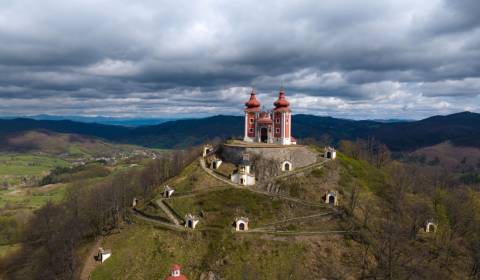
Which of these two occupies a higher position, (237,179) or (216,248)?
(237,179)

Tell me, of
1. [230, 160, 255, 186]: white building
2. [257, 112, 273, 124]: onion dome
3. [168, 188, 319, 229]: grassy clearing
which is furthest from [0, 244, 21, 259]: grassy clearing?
[257, 112, 273, 124]: onion dome

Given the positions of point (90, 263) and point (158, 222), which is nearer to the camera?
point (90, 263)

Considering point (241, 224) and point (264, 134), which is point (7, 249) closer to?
point (241, 224)

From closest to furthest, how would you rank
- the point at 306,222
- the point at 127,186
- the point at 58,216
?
the point at 306,222
the point at 58,216
the point at 127,186

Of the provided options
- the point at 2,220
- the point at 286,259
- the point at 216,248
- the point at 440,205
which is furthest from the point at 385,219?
the point at 2,220

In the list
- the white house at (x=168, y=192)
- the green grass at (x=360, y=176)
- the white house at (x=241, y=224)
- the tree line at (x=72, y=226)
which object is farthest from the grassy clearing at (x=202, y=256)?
the green grass at (x=360, y=176)

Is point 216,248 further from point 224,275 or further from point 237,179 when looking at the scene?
point 237,179

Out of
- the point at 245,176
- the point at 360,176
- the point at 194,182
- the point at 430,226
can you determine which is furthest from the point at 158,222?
the point at 430,226
